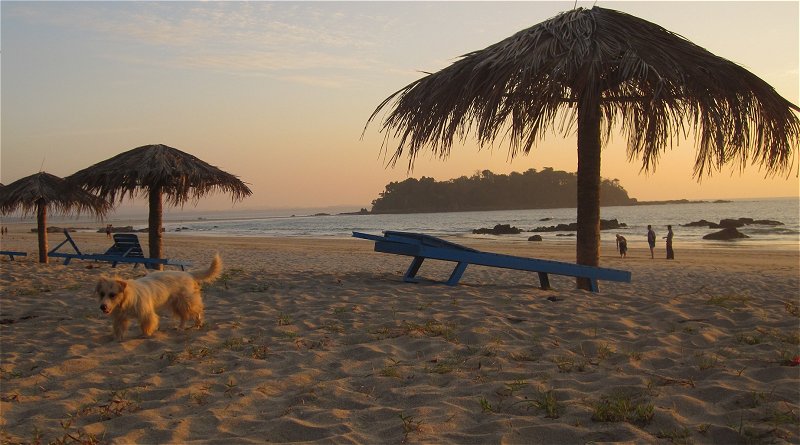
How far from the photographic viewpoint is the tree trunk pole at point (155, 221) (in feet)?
37.3

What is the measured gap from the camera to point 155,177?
1083cm

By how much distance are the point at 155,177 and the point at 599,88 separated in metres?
8.34

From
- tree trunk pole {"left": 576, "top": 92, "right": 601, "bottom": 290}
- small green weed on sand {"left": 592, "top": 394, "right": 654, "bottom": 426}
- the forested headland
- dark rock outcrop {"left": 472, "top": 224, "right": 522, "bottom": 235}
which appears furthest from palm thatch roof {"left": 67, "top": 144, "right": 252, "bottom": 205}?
the forested headland

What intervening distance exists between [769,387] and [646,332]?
1.53 m

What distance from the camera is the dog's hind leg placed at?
202 inches

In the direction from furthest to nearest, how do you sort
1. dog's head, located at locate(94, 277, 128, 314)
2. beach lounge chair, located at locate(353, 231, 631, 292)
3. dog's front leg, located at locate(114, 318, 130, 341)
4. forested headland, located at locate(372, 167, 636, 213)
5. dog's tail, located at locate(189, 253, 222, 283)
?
Result: forested headland, located at locate(372, 167, 636, 213), beach lounge chair, located at locate(353, 231, 631, 292), dog's tail, located at locate(189, 253, 222, 283), dog's front leg, located at locate(114, 318, 130, 341), dog's head, located at locate(94, 277, 128, 314)

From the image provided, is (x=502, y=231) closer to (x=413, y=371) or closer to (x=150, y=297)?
(x=150, y=297)

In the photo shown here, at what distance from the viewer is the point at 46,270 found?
430 inches

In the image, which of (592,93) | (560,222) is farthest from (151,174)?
(560,222)

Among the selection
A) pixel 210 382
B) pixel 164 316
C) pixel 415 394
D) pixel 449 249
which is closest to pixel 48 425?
pixel 210 382

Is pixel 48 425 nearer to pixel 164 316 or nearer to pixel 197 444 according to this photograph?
pixel 197 444

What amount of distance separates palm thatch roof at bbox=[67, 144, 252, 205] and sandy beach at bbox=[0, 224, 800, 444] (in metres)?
4.00

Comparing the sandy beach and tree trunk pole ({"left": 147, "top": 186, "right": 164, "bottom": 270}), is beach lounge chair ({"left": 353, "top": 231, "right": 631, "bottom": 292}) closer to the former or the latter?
the sandy beach

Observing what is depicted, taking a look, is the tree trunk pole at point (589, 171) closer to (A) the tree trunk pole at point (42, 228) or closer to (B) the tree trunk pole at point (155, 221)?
(B) the tree trunk pole at point (155, 221)
